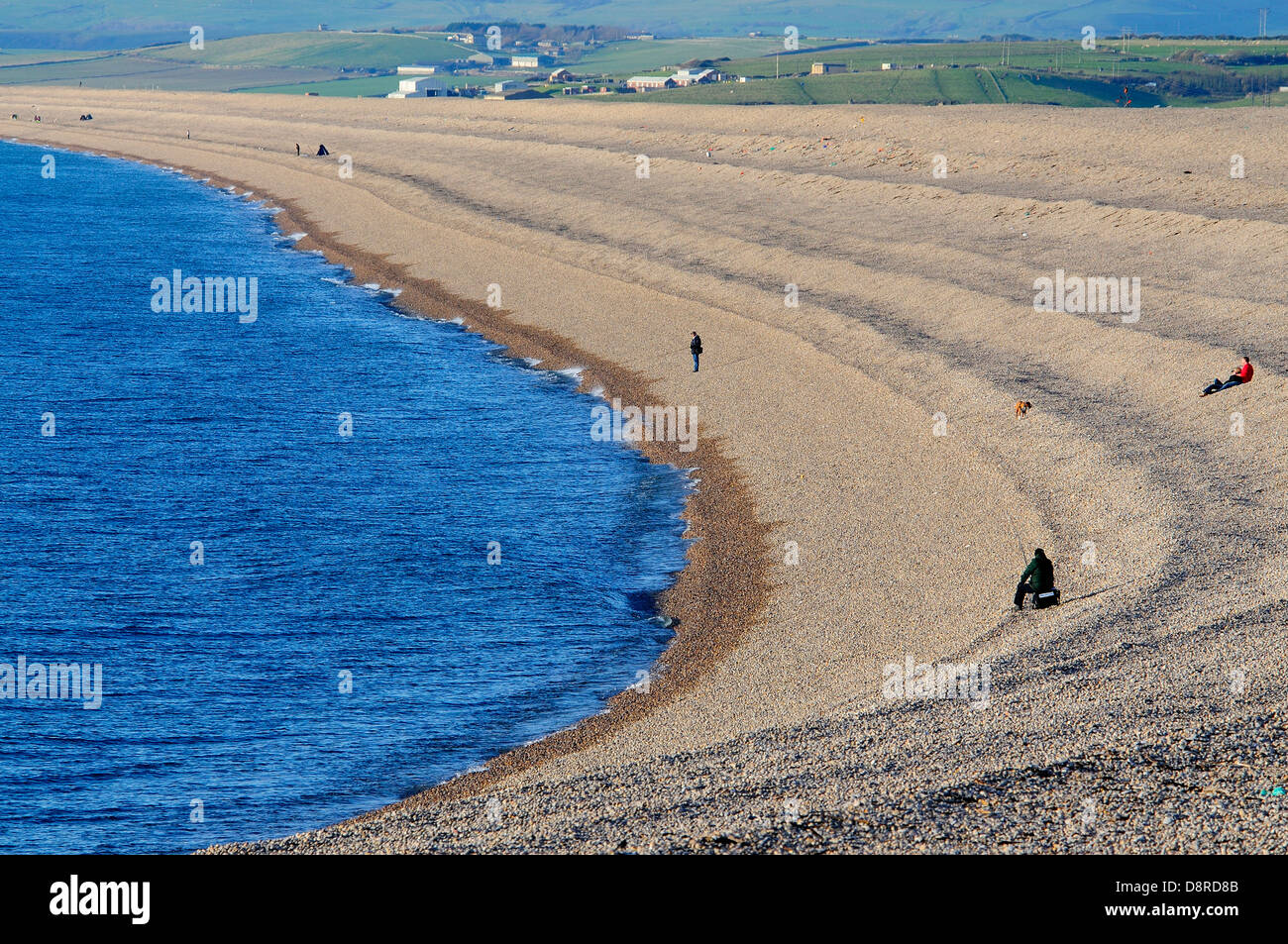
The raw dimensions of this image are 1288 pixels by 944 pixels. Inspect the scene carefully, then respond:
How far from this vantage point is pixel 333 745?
25688 mm

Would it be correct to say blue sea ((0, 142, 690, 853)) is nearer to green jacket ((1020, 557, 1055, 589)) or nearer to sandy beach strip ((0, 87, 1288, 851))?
sandy beach strip ((0, 87, 1288, 851))

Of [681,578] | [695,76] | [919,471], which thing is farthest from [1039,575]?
[695,76]

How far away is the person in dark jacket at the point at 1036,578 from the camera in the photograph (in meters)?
26.8

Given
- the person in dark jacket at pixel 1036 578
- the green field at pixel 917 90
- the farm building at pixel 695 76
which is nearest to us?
the person in dark jacket at pixel 1036 578

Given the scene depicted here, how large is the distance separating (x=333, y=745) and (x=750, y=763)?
8.56 m

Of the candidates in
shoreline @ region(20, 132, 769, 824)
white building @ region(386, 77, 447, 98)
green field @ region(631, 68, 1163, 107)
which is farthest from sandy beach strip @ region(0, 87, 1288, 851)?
white building @ region(386, 77, 447, 98)

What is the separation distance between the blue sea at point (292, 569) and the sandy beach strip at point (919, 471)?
210 cm

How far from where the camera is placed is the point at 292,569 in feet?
111

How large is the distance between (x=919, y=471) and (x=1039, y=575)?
10550mm

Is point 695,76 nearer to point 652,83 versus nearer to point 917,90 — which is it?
point 652,83

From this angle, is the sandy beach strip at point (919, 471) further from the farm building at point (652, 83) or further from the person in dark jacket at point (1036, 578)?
the farm building at point (652, 83)

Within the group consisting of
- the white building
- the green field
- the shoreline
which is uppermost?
the white building

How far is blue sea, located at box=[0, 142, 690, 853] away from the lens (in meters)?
24.9

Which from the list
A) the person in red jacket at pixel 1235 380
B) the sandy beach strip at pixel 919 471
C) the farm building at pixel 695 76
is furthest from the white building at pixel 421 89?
the person in red jacket at pixel 1235 380
